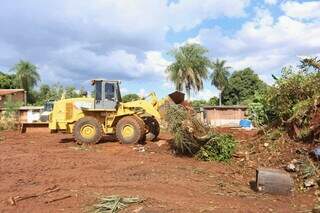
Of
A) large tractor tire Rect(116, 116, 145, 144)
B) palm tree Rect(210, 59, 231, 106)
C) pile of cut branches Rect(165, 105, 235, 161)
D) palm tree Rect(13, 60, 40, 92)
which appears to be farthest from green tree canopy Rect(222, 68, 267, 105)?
pile of cut branches Rect(165, 105, 235, 161)

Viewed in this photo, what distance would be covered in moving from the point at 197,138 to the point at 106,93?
6.12 meters

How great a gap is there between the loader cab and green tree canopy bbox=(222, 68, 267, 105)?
58.7 m

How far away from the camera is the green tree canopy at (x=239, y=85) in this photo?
77.6 meters

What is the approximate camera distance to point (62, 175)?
38.4 ft

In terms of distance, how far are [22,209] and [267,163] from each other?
252 inches

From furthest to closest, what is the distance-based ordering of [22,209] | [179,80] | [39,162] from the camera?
[179,80] → [39,162] → [22,209]

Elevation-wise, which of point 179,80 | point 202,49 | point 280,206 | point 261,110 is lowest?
point 280,206

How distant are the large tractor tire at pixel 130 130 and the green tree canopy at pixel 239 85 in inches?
2342

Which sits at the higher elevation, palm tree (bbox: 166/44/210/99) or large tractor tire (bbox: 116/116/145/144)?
palm tree (bbox: 166/44/210/99)

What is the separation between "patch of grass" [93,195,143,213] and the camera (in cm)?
831

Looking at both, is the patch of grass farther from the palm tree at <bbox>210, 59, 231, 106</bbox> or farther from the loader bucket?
the palm tree at <bbox>210, 59, 231, 106</bbox>

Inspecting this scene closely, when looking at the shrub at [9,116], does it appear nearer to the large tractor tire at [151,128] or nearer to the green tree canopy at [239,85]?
the large tractor tire at [151,128]

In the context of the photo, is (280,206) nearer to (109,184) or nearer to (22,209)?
(109,184)

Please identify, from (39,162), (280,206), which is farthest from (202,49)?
(280,206)
